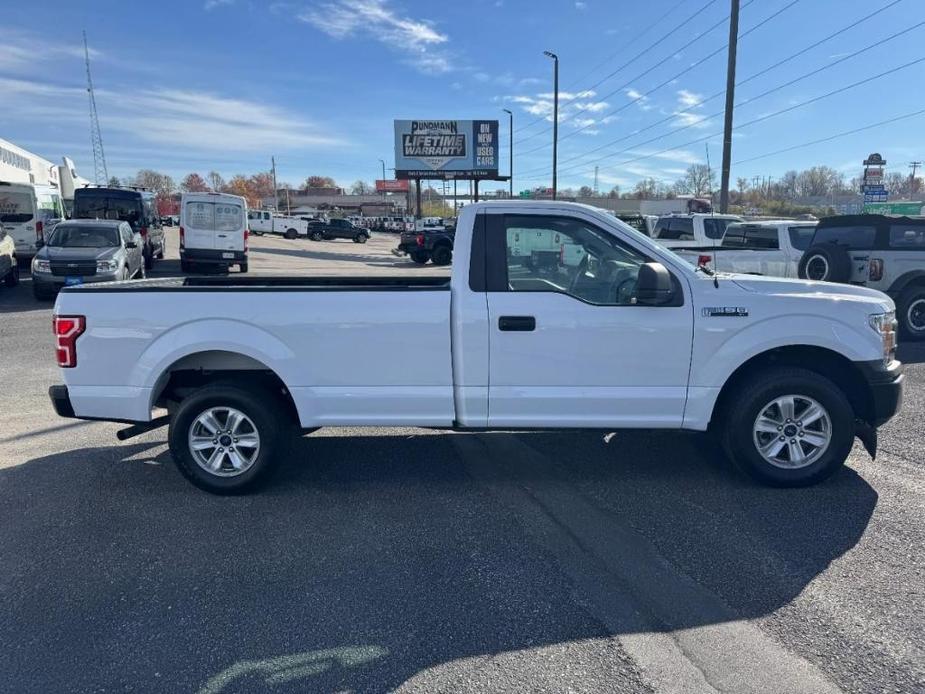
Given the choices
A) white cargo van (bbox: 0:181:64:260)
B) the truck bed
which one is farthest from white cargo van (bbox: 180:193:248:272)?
the truck bed

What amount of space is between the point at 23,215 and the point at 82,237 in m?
6.38

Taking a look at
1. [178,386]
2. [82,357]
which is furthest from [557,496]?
[82,357]

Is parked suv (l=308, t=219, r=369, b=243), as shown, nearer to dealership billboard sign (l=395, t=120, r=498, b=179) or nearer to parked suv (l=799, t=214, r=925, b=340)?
dealership billboard sign (l=395, t=120, r=498, b=179)

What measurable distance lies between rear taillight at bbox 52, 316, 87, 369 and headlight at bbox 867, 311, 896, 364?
209 inches

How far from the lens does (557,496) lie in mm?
4555

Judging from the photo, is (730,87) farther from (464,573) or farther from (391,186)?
(391,186)

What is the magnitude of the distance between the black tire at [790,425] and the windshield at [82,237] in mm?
13903

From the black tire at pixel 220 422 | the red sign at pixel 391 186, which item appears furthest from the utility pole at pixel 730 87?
the red sign at pixel 391 186

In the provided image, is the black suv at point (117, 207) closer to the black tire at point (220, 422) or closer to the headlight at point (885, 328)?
the black tire at point (220, 422)

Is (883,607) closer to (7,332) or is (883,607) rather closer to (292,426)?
(292,426)

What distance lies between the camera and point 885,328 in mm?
4551

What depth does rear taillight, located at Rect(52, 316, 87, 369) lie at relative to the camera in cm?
436

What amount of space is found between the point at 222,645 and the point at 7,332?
1029cm

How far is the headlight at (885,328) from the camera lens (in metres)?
4.50
